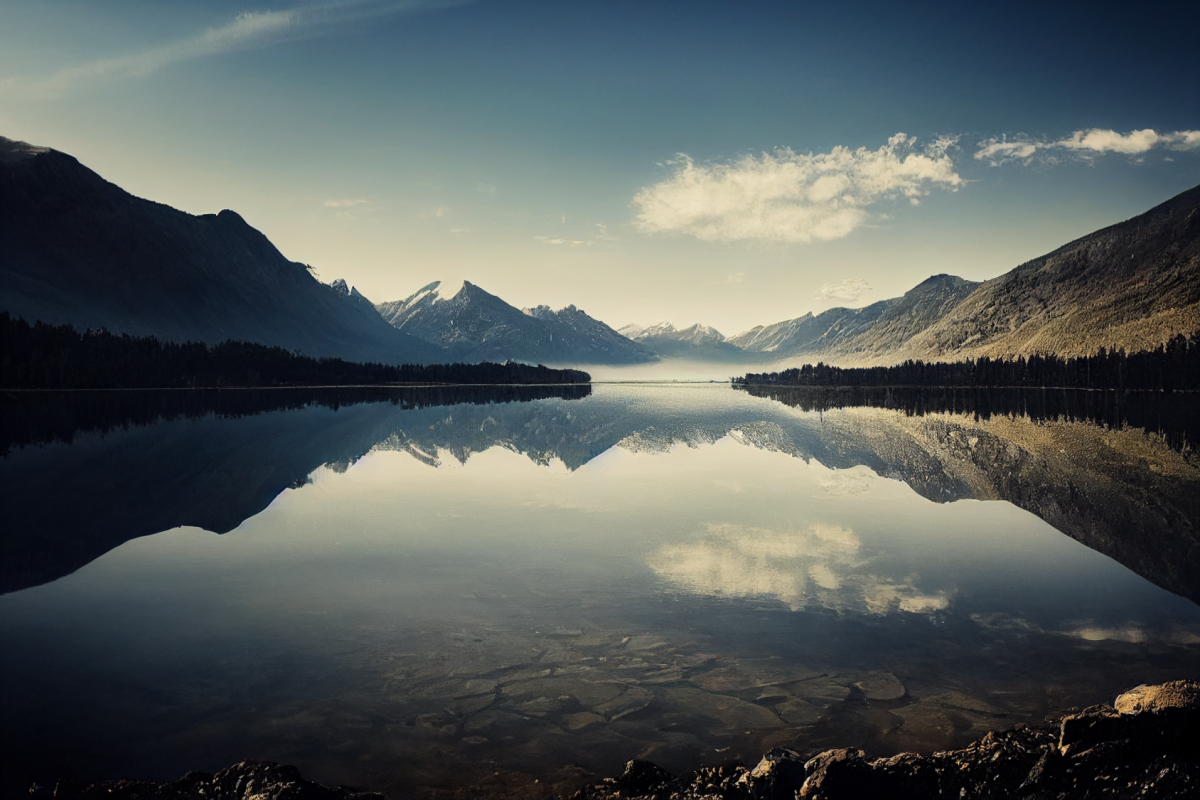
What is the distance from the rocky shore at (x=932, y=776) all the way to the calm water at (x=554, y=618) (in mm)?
587

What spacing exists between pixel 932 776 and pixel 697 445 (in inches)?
1597

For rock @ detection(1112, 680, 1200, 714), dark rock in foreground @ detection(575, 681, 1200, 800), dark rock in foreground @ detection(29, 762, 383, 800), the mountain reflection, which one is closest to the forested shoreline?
the mountain reflection

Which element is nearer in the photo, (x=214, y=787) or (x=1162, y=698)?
(x=214, y=787)

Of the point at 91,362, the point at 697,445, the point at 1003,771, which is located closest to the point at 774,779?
the point at 1003,771

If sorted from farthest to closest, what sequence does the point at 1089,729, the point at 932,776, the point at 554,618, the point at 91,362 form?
the point at 91,362 → the point at 554,618 → the point at 1089,729 → the point at 932,776

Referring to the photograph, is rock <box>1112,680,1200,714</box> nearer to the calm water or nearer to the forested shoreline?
the calm water

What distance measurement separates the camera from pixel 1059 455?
4038 cm

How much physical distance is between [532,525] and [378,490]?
9.95m

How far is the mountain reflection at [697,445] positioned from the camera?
54.2 ft

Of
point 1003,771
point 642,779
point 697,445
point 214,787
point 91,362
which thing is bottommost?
point 697,445

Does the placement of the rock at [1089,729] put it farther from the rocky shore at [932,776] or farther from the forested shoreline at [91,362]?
the forested shoreline at [91,362]

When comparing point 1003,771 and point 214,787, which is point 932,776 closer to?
point 1003,771

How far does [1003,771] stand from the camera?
25.7ft

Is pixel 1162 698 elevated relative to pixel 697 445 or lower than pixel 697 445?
elevated
